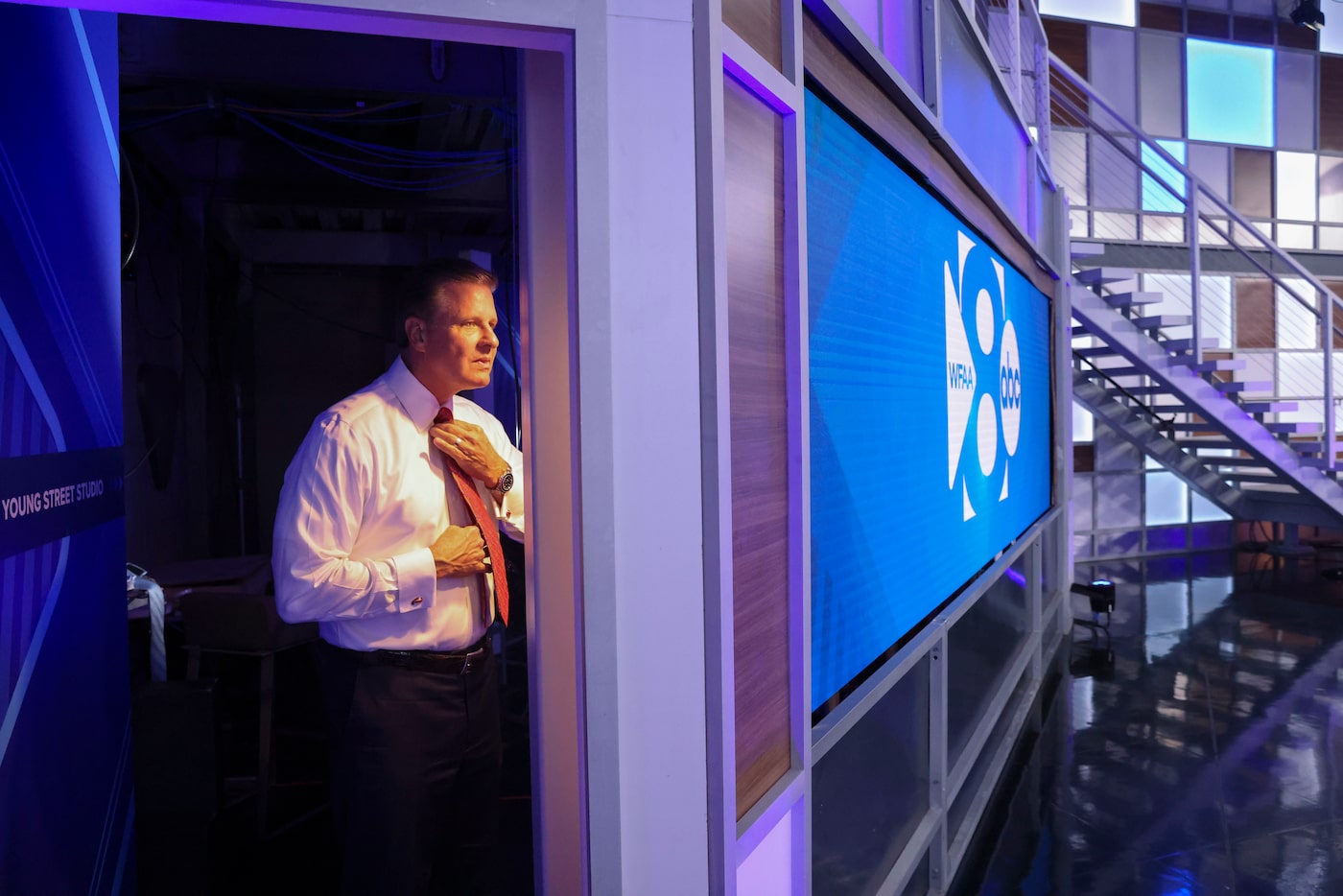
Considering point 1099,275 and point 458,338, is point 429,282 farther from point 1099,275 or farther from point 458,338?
point 1099,275

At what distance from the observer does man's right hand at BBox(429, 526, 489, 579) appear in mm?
1918

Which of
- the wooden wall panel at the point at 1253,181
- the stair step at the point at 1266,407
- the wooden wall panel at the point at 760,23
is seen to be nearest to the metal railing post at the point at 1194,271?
the stair step at the point at 1266,407

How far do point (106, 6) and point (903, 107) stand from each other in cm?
199

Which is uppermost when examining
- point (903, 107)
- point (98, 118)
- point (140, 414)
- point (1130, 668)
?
point (903, 107)

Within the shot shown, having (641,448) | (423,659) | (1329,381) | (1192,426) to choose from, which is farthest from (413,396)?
(1192,426)

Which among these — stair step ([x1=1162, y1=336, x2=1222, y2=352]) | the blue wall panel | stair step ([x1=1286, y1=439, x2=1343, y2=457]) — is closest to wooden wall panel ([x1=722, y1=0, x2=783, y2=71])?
the blue wall panel

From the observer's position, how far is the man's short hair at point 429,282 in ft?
6.44

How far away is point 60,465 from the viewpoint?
1.72m

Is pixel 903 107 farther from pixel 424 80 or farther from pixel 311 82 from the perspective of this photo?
pixel 311 82

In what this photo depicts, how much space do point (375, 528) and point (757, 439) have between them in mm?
904

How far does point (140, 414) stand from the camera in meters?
4.65

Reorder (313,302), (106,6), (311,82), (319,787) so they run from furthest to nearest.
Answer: (313,302), (319,787), (311,82), (106,6)

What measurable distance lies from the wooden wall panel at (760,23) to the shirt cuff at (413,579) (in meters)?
1.18

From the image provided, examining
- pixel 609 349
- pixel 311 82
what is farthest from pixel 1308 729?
pixel 311 82
